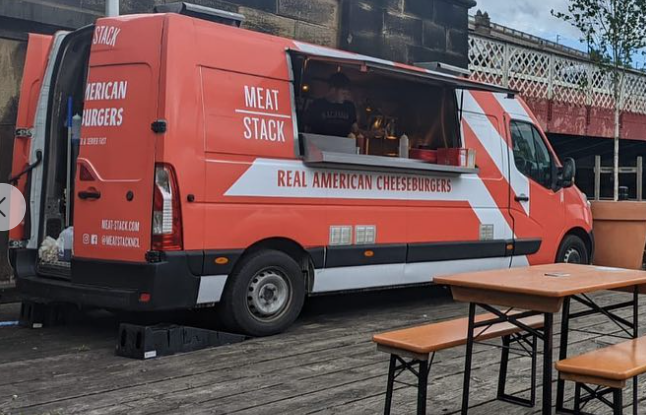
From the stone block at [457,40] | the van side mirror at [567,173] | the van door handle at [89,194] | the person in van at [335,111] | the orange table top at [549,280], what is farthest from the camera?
the stone block at [457,40]

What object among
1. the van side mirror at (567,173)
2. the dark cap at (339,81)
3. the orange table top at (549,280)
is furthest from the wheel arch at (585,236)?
the orange table top at (549,280)

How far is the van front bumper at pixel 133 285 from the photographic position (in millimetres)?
5914

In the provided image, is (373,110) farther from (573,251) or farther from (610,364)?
(610,364)

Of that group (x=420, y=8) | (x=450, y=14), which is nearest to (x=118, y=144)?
(x=420, y=8)

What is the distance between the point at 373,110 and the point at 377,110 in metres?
0.06

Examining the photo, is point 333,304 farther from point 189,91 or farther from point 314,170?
point 189,91

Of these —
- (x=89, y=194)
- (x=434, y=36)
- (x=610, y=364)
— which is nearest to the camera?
(x=610, y=364)

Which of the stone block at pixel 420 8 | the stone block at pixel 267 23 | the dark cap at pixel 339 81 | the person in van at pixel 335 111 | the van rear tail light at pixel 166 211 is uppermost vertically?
the stone block at pixel 420 8

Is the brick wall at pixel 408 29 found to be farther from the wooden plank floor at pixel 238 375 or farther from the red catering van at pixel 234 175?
the wooden plank floor at pixel 238 375

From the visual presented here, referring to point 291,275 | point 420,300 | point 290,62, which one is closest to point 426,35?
point 420,300

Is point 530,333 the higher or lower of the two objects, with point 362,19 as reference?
lower

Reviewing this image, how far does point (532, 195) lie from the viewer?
923cm

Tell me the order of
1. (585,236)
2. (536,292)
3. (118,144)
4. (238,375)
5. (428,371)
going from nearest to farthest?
(536,292) → (428,371) → (238,375) → (118,144) → (585,236)

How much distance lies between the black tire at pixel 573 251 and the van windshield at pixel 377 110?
2236 mm
